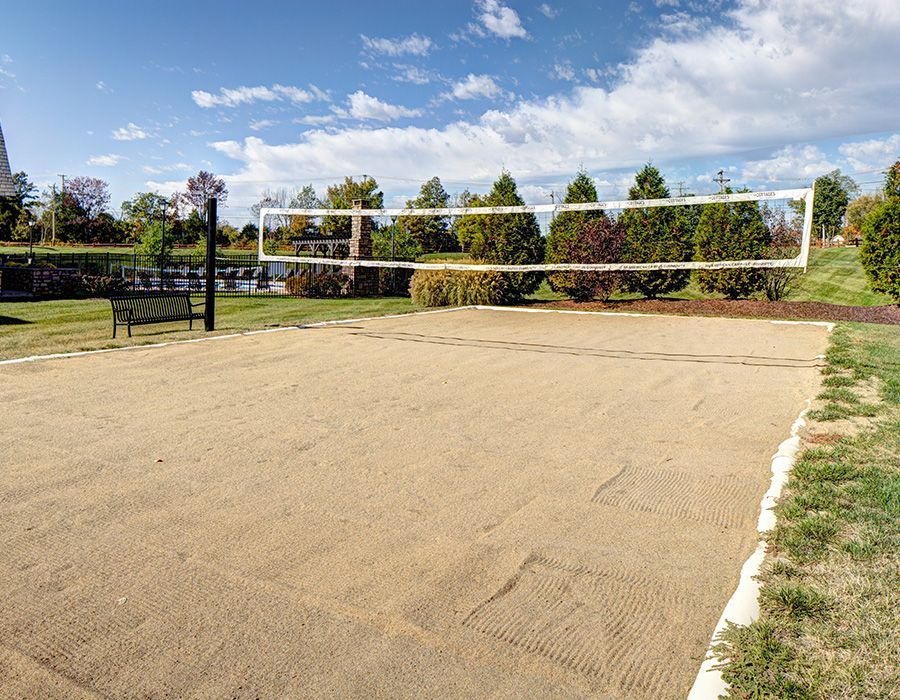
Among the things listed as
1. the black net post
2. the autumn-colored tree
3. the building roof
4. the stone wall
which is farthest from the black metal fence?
the autumn-colored tree

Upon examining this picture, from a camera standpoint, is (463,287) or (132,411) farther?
(463,287)

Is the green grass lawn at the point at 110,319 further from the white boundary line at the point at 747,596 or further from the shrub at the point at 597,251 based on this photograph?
the white boundary line at the point at 747,596

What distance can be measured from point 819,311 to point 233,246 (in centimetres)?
3774

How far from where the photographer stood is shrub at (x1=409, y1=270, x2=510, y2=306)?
62.4ft

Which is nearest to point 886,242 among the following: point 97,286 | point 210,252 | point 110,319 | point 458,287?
point 458,287

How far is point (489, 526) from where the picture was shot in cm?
399

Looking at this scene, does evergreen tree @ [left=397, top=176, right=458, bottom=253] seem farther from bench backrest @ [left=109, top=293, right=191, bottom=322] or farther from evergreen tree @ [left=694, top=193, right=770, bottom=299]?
bench backrest @ [left=109, top=293, right=191, bottom=322]

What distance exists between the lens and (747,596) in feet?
10.0

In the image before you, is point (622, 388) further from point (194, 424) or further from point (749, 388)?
point (194, 424)

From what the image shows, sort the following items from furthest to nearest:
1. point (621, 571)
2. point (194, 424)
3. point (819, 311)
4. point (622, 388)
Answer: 1. point (819, 311)
2. point (622, 388)
3. point (194, 424)
4. point (621, 571)

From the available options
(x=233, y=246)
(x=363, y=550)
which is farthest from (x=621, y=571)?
(x=233, y=246)

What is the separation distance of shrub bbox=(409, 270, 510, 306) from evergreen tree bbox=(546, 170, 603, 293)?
1.70 meters

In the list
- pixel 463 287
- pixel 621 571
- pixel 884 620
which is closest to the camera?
pixel 884 620

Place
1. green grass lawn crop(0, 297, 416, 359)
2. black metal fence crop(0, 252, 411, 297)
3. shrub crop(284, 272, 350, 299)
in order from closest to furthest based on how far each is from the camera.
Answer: green grass lawn crop(0, 297, 416, 359), shrub crop(284, 272, 350, 299), black metal fence crop(0, 252, 411, 297)
